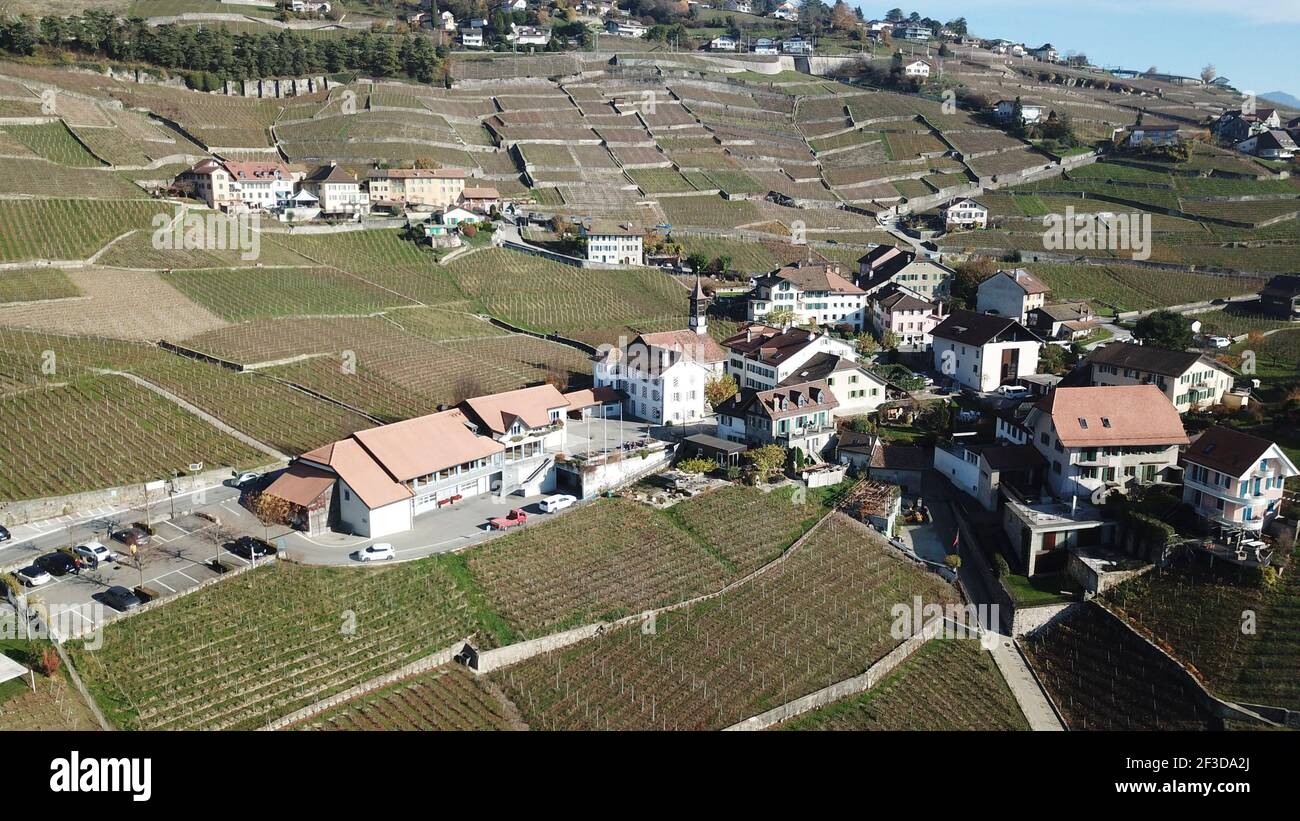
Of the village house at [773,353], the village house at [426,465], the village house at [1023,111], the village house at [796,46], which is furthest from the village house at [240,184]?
the village house at [796,46]

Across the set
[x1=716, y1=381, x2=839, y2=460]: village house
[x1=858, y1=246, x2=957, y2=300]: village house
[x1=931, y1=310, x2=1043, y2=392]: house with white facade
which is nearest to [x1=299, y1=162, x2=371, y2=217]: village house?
[x1=858, y1=246, x2=957, y2=300]: village house

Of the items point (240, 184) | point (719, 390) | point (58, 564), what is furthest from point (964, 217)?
point (58, 564)

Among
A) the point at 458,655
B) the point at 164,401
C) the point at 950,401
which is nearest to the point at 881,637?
the point at 458,655

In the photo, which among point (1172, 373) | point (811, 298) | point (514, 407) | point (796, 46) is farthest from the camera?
point (796, 46)

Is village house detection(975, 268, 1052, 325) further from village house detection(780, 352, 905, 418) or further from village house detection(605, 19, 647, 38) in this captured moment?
village house detection(605, 19, 647, 38)

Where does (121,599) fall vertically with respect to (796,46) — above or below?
below

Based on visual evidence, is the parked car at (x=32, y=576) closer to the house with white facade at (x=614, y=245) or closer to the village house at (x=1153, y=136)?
the house with white facade at (x=614, y=245)

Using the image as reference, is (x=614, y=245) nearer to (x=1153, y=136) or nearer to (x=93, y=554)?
(x=93, y=554)
